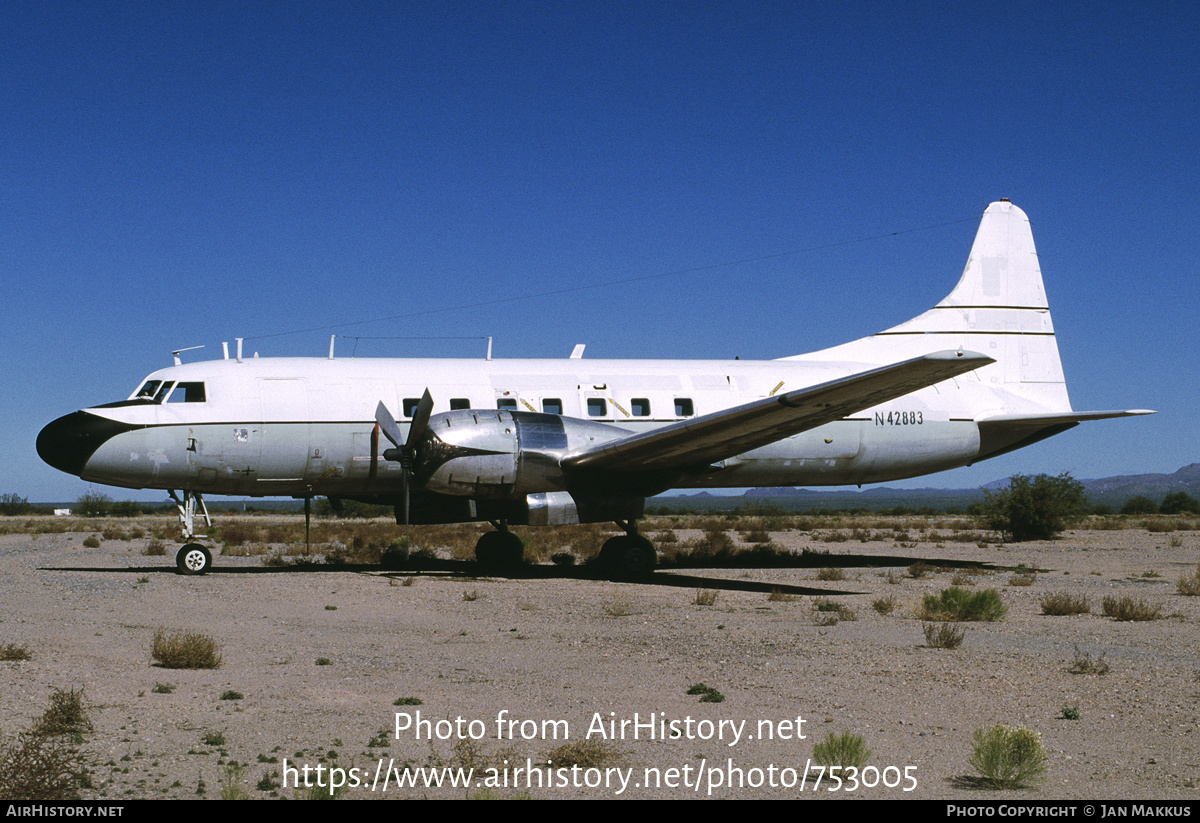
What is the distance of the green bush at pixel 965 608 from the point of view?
12547 mm

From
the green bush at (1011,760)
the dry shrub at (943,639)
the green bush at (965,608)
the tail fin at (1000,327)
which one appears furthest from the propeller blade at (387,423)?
the green bush at (1011,760)

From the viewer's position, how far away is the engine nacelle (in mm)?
15953

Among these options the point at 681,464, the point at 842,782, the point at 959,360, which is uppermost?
the point at 959,360

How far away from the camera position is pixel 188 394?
689 inches

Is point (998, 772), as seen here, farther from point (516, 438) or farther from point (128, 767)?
point (516, 438)

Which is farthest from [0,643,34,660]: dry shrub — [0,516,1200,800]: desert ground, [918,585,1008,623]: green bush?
[918,585,1008,623]: green bush

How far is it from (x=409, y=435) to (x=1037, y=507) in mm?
24191

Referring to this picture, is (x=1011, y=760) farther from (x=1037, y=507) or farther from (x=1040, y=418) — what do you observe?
(x=1037, y=507)

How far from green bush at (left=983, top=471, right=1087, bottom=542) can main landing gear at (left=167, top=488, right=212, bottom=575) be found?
2547 cm

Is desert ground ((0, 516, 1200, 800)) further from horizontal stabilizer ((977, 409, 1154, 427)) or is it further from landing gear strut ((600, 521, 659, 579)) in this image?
horizontal stabilizer ((977, 409, 1154, 427))

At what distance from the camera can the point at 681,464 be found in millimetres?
17906

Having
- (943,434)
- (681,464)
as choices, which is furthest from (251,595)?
(943,434)

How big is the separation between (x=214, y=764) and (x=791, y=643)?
6540mm
